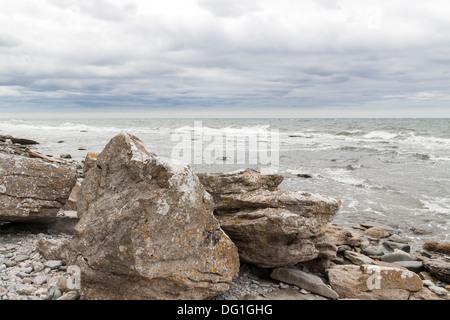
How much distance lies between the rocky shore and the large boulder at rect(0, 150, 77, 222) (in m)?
0.02

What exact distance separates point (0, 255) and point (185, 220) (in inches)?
163

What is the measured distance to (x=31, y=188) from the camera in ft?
24.2

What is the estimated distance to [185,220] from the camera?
17.7ft

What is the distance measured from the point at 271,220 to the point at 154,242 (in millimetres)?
2480

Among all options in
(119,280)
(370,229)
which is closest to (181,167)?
(119,280)

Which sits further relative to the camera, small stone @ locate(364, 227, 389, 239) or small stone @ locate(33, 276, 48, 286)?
small stone @ locate(364, 227, 389, 239)

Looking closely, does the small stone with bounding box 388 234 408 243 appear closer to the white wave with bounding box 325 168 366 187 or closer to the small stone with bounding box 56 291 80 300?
the white wave with bounding box 325 168 366 187

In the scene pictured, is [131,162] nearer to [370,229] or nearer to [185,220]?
[185,220]

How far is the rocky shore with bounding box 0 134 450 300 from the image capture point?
5246mm

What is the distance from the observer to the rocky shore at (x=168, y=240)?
5.25m

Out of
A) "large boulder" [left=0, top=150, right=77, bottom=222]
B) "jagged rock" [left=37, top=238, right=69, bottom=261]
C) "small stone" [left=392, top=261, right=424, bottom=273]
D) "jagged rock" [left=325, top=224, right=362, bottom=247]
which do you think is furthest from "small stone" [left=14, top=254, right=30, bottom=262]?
"small stone" [left=392, top=261, right=424, bottom=273]

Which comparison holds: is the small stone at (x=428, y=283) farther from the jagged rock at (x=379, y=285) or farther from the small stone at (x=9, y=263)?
the small stone at (x=9, y=263)

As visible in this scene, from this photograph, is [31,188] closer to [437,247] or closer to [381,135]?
[437,247]
